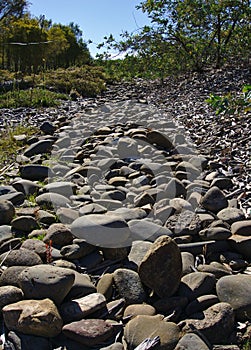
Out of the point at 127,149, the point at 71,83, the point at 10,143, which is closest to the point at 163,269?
the point at 127,149

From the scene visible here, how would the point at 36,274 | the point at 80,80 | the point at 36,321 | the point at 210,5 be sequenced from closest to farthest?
the point at 36,321 < the point at 36,274 < the point at 210,5 < the point at 80,80

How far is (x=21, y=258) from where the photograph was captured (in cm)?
254

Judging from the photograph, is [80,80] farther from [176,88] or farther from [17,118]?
[17,118]

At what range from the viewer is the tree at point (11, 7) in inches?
608

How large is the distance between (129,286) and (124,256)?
365 mm

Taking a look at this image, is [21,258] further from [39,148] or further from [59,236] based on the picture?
[39,148]

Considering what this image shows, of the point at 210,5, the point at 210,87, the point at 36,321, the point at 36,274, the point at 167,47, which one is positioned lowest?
the point at 36,321

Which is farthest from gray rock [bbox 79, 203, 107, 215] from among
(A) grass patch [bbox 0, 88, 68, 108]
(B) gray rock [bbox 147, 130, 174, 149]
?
(A) grass patch [bbox 0, 88, 68, 108]

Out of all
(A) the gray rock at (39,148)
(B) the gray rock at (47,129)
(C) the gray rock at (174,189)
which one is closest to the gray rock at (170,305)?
(C) the gray rock at (174,189)

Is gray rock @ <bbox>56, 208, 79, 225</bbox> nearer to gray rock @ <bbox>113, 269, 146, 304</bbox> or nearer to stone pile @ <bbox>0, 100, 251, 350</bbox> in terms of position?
stone pile @ <bbox>0, 100, 251, 350</bbox>

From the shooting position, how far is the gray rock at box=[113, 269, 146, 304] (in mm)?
2336

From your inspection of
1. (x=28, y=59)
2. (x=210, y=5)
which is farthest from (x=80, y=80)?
(x=210, y=5)

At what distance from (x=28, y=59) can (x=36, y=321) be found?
13.0 m

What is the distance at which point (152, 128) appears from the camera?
5789 millimetres
